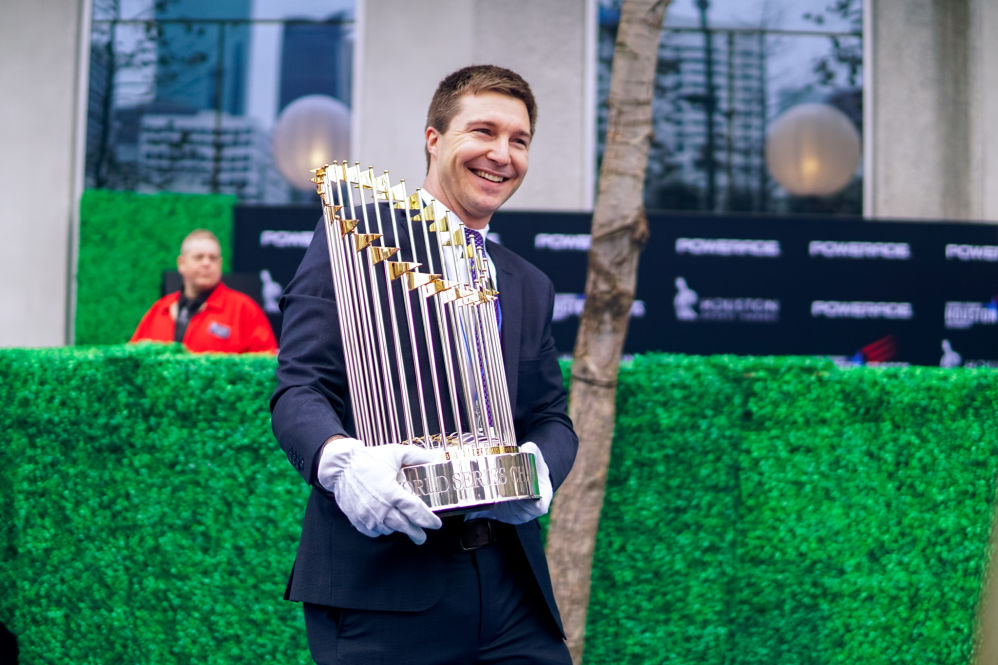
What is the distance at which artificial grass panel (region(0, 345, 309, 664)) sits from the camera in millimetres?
3834

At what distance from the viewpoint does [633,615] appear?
12.7ft

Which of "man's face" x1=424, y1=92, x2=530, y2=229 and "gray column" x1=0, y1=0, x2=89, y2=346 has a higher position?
"gray column" x1=0, y1=0, x2=89, y2=346

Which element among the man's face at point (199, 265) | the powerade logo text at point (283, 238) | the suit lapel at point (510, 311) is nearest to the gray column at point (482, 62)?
the powerade logo text at point (283, 238)

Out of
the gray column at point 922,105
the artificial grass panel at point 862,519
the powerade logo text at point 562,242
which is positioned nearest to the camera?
the artificial grass panel at point 862,519

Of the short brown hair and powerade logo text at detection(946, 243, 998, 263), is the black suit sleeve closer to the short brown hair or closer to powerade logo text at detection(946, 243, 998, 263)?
Answer: the short brown hair

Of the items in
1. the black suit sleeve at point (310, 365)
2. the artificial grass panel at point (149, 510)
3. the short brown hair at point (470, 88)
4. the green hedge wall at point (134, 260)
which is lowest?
the artificial grass panel at point (149, 510)

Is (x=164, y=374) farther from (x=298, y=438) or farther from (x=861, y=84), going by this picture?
(x=861, y=84)

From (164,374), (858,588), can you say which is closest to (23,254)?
(164,374)

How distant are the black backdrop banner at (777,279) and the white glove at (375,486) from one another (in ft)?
22.4

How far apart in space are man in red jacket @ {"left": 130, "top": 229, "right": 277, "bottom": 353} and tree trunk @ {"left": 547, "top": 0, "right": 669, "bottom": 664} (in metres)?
2.73

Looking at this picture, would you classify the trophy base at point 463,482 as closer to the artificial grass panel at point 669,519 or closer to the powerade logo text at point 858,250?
the artificial grass panel at point 669,519

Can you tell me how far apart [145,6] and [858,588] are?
349 inches

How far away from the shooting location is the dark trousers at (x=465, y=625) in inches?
70.3

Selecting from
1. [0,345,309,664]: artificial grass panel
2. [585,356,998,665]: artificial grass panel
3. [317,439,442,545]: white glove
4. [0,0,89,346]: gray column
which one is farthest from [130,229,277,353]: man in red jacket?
[317,439,442,545]: white glove
